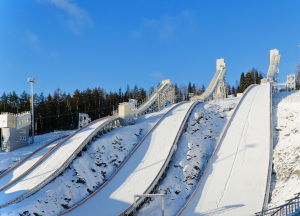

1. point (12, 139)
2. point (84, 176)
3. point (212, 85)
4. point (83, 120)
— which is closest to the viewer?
point (84, 176)

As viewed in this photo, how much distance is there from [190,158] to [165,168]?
7.23 ft

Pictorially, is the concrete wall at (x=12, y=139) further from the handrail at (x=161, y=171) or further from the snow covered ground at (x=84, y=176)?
the handrail at (x=161, y=171)

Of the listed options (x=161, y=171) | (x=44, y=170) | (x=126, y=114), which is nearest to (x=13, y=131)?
(x=44, y=170)

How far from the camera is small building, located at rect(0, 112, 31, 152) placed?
74.2ft

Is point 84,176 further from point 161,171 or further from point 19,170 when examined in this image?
point 19,170

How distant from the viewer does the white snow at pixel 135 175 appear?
1434cm

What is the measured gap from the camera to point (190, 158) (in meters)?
18.6

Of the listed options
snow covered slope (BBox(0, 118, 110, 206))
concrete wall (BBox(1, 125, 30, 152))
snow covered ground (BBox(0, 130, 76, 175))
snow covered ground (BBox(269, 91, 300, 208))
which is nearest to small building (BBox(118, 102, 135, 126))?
snow covered slope (BBox(0, 118, 110, 206))

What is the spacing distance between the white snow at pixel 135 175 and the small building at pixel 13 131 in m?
12.0

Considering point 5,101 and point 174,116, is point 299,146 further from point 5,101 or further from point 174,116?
point 5,101

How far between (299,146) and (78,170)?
15080 mm

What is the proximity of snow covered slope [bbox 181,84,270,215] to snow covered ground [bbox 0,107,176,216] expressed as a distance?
23.1 feet

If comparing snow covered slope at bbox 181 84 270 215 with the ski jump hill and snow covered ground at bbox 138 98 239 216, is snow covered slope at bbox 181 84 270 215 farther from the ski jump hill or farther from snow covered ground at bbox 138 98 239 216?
snow covered ground at bbox 138 98 239 216

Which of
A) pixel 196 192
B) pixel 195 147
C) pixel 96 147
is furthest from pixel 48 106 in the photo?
pixel 196 192
